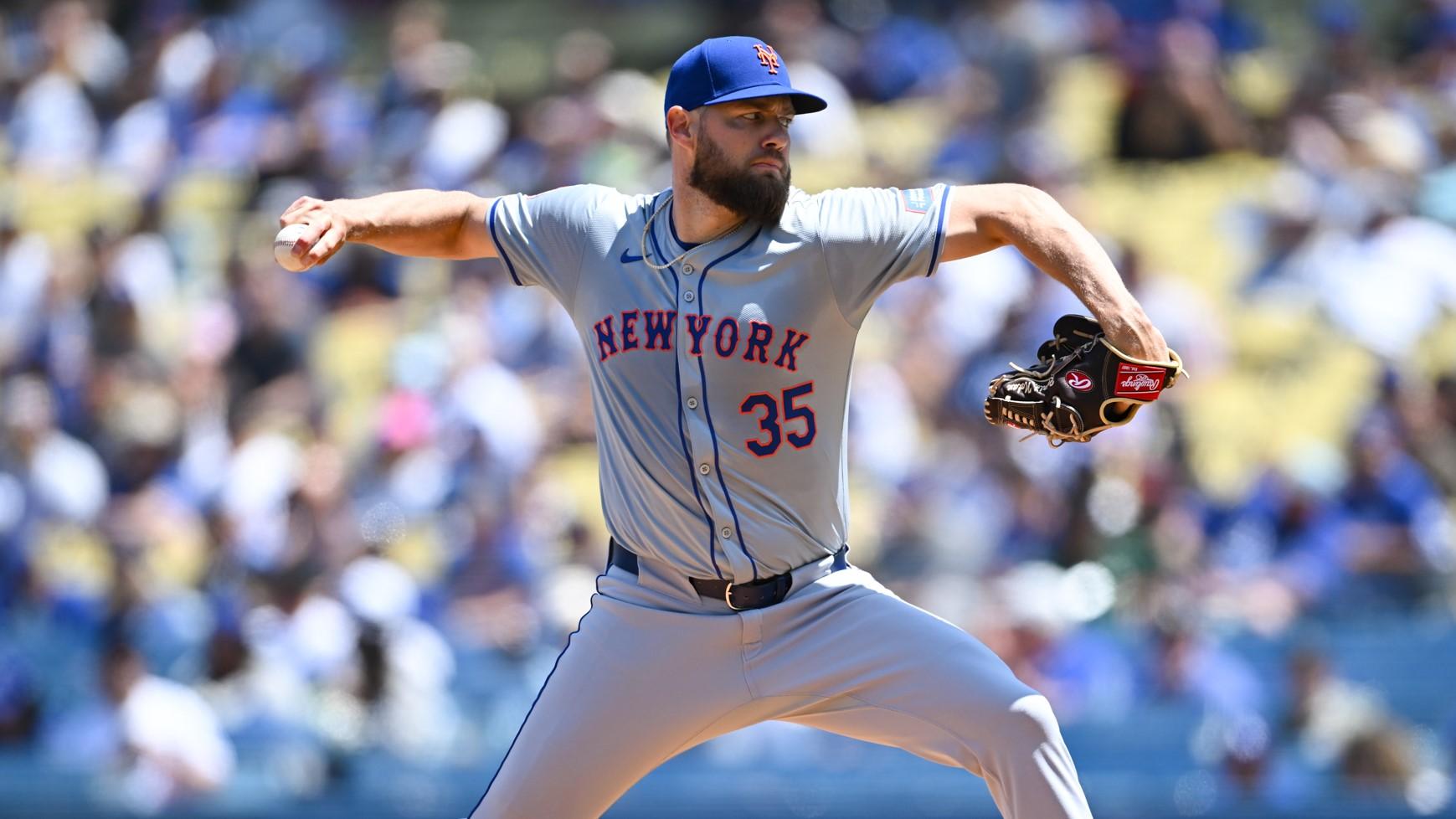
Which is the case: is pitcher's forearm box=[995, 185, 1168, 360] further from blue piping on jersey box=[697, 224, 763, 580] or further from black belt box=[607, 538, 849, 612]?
black belt box=[607, 538, 849, 612]

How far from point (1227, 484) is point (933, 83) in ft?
12.3

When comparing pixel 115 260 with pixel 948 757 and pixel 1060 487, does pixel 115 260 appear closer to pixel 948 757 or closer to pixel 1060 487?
pixel 1060 487

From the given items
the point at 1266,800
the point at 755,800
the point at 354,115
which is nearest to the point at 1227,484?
the point at 1266,800

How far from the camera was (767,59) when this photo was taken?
152 inches

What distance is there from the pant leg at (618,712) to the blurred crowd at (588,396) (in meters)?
3.86

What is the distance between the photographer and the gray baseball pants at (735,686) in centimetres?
372

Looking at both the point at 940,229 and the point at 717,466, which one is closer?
the point at 940,229

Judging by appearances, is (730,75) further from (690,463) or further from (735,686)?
(735,686)

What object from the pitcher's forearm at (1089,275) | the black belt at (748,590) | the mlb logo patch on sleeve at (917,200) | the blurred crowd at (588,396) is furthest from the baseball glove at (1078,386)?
the blurred crowd at (588,396)

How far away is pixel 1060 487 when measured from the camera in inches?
312

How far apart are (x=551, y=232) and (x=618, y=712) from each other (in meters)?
1.12

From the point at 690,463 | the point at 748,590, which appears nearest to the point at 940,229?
the point at 690,463

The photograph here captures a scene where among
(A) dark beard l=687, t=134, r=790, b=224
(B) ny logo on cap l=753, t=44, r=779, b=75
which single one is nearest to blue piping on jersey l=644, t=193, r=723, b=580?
(A) dark beard l=687, t=134, r=790, b=224

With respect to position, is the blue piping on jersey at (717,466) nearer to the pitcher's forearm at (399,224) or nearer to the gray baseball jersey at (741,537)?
the gray baseball jersey at (741,537)
